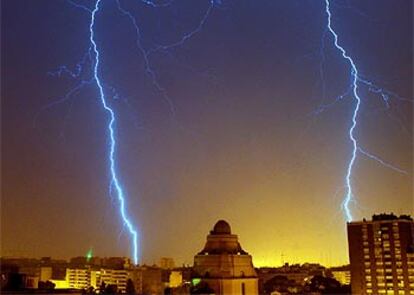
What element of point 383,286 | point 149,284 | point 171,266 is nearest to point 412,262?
point 383,286

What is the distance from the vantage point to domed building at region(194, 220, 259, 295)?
69.3 ft

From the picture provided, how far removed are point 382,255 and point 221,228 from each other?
1895cm

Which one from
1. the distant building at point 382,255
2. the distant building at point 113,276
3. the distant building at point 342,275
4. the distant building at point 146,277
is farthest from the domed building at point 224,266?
the distant building at point 342,275

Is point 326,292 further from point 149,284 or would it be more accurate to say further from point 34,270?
point 34,270

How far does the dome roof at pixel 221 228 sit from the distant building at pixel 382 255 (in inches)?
702

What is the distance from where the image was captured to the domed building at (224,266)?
21125 millimetres

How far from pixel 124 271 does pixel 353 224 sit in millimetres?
24729

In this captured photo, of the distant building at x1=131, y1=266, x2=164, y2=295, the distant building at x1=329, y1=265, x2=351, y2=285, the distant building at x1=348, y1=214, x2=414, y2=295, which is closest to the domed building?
the distant building at x1=348, y1=214, x2=414, y2=295

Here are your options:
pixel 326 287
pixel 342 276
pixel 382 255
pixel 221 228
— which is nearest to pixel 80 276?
pixel 326 287

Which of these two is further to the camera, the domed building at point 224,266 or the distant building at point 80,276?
the distant building at point 80,276

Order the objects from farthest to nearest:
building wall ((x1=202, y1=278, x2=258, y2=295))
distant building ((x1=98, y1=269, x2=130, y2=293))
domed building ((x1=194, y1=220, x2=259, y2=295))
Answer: distant building ((x1=98, y1=269, x2=130, y2=293))
domed building ((x1=194, y1=220, x2=259, y2=295))
building wall ((x1=202, y1=278, x2=258, y2=295))

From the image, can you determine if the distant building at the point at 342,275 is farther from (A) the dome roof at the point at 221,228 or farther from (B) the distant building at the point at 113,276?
(A) the dome roof at the point at 221,228

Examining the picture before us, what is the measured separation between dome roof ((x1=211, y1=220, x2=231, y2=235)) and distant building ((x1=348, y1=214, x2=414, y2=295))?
17827 mm

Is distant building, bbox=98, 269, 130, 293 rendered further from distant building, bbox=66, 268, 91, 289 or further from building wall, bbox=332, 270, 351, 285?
building wall, bbox=332, 270, 351, 285
